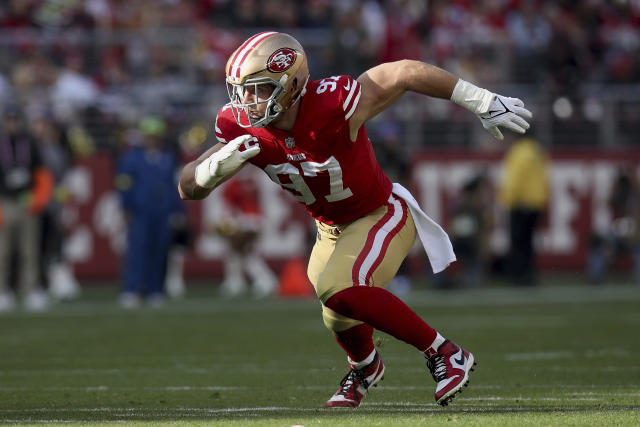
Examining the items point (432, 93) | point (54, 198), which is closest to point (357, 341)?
point (432, 93)

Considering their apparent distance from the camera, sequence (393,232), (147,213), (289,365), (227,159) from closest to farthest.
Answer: (227,159) → (393,232) → (289,365) → (147,213)

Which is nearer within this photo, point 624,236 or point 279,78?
point 279,78

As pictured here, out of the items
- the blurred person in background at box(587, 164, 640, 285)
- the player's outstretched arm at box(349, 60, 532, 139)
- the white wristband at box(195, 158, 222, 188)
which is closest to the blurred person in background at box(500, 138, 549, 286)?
the blurred person in background at box(587, 164, 640, 285)

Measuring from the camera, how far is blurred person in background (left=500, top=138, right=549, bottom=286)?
16.1 m

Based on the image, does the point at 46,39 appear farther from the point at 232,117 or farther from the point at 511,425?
the point at 511,425

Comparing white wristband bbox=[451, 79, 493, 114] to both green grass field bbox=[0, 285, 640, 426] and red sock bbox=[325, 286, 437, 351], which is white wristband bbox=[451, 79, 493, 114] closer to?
red sock bbox=[325, 286, 437, 351]

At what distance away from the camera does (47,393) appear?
663 cm

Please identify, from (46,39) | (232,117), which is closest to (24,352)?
(232,117)

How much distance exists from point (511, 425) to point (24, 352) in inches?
200

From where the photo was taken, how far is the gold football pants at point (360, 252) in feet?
18.8

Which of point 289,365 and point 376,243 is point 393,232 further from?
point 289,365

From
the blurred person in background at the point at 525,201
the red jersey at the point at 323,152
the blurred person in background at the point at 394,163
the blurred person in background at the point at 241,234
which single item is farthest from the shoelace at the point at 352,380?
the blurred person in background at the point at 525,201

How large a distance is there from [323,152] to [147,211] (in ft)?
29.4

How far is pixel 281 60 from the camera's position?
5.75 metres
